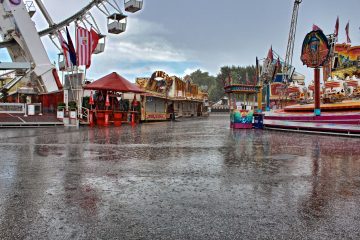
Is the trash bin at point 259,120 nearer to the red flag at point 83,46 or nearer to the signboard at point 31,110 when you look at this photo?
the red flag at point 83,46

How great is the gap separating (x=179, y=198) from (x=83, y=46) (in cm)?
1951

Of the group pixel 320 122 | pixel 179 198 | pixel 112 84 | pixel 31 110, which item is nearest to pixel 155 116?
pixel 112 84

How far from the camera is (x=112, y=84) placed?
24156 mm

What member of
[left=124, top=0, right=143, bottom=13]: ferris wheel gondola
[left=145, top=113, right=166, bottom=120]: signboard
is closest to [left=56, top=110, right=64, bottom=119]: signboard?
[left=145, top=113, right=166, bottom=120]: signboard

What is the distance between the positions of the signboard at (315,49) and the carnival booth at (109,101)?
523 inches

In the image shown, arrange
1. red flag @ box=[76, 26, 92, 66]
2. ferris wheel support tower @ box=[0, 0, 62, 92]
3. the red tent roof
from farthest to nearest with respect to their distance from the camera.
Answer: ferris wheel support tower @ box=[0, 0, 62, 92] → the red tent roof → red flag @ box=[76, 26, 92, 66]

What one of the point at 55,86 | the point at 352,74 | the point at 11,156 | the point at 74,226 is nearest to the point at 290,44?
the point at 352,74

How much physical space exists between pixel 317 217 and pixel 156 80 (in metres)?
31.6

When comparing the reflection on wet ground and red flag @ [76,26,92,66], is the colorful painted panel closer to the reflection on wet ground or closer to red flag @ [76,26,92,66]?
red flag @ [76,26,92,66]

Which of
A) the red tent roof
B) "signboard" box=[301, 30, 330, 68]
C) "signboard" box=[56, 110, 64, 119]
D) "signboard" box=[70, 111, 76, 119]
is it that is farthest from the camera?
the red tent roof

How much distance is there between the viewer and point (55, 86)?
101 feet

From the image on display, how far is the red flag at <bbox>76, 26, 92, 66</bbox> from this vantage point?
21.2 m

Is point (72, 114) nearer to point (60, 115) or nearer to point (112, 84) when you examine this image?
point (60, 115)

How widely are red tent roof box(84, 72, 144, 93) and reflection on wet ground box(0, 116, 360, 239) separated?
16.8m
